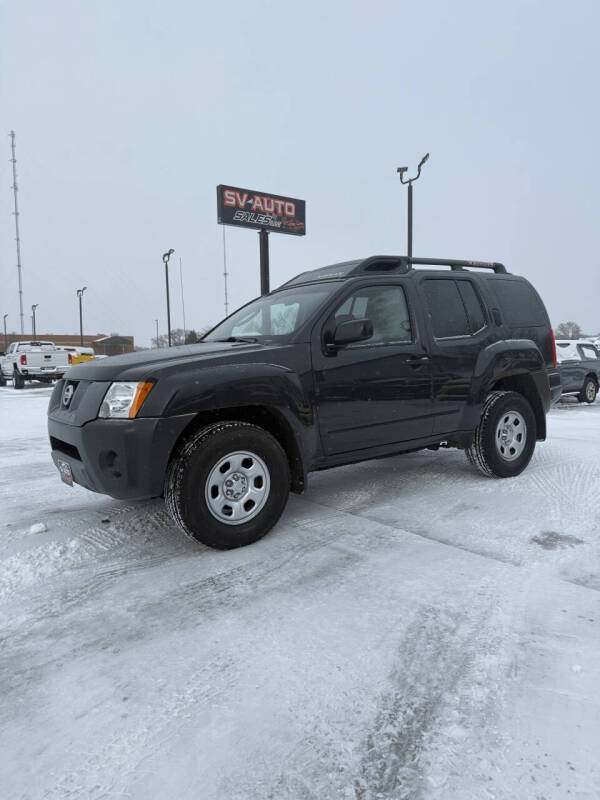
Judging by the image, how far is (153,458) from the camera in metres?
3.17

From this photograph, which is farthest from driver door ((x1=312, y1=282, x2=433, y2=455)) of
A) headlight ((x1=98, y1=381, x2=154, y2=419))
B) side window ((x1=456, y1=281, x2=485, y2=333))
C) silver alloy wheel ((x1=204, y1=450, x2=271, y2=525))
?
headlight ((x1=98, y1=381, x2=154, y2=419))

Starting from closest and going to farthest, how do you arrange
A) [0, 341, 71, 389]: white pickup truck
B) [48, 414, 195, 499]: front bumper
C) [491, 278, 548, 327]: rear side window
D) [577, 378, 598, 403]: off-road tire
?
[48, 414, 195, 499]: front bumper, [491, 278, 548, 327]: rear side window, [577, 378, 598, 403]: off-road tire, [0, 341, 71, 389]: white pickup truck

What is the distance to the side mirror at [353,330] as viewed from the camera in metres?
3.66

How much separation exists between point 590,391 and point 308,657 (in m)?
12.3

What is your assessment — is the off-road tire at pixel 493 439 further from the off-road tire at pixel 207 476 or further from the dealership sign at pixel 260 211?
the dealership sign at pixel 260 211

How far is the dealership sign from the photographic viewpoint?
25156 millimetres

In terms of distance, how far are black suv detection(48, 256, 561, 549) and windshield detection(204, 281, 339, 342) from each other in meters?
0.02

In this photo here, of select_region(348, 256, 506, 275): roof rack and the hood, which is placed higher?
select_region(348, 256, 506, 275): roof rack

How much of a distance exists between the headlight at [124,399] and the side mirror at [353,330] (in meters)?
1.31

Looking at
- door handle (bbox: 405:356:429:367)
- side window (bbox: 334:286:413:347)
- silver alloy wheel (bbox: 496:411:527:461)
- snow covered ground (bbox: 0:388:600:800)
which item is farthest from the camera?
silver alloy wheel (bbox: 496:411:527:461)

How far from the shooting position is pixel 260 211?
2655 cm

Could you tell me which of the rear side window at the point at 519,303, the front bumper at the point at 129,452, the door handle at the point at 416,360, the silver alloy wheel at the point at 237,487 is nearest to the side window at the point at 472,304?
the rear side window at the point at 519,303

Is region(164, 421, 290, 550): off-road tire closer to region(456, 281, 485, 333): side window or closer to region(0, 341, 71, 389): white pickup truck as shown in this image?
region(456, 281, 485, 333): side window

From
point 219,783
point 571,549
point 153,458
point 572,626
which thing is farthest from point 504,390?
point 219,783
